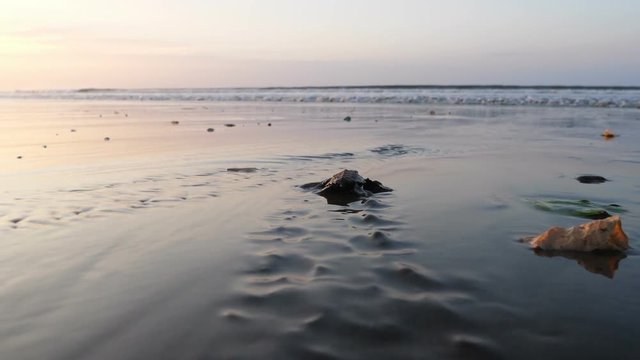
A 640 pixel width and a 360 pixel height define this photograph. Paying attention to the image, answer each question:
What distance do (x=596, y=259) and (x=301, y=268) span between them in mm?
1984

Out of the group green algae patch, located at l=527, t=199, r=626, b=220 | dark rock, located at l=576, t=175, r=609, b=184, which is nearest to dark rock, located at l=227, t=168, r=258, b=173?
green algae patch, located at l=527, t=199, r=626, b=220

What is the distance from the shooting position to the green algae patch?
4812mm

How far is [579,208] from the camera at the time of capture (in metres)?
5.05

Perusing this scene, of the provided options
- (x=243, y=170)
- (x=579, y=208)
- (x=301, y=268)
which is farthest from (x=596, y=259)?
(x=243, y=170)

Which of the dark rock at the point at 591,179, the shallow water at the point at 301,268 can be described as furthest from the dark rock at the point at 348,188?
the dark rock at the point at 591,179

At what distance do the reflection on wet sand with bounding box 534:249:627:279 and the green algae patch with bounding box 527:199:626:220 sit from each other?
121 centimetres

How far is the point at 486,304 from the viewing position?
2807 millimetres

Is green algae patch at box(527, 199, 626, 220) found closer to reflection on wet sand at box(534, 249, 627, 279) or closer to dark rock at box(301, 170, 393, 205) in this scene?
reflection on wet sand at box(534, 249, 627, 279)

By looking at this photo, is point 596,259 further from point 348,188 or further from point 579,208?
point 348,188

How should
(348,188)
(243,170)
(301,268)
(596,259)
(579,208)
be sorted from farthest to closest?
(243,170) → (348,188) → (579,208) → (596,259) → (301,268)

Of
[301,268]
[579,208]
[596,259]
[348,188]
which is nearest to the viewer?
[301,268]

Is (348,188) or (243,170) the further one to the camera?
(243,170)

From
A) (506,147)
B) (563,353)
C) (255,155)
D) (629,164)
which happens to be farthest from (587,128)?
(563,353)

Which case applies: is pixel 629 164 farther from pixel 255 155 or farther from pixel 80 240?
pixel 80 240
